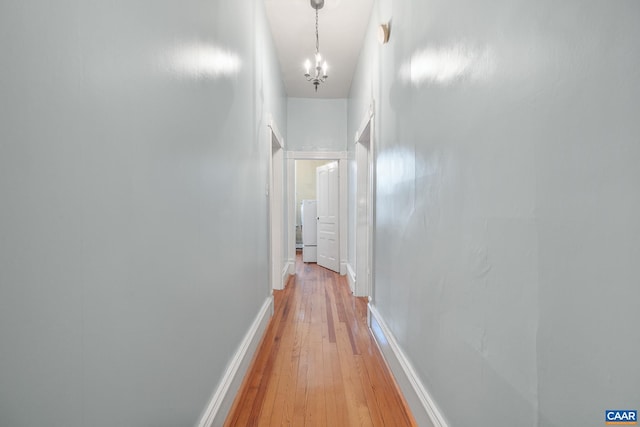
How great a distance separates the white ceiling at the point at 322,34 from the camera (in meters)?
2.79

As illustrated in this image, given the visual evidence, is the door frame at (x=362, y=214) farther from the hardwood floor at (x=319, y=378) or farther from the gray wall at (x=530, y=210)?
the gray wall at (x=530, y=210)

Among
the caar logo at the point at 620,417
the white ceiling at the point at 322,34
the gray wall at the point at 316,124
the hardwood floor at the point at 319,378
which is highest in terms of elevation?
the white ceiling at the point at 322,34

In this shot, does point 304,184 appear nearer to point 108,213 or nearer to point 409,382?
point 409,382

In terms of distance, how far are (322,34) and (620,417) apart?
3.59 meters

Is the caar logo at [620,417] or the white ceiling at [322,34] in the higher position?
the white ceiling at [322,34]

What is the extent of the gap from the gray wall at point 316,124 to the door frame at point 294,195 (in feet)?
0.39

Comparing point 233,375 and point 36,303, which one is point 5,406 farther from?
point 233,375

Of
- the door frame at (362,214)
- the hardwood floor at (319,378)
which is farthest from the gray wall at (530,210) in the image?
the door frame at (362,214)

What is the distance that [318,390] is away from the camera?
1.81m

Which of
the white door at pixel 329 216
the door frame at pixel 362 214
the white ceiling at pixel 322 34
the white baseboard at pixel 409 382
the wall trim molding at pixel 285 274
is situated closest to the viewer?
the white baseboard at pixel 409 382

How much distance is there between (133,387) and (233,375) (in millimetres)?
945

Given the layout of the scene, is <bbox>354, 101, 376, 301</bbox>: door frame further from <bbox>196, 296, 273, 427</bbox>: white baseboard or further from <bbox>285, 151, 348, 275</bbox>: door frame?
<bbox>196, 296, 273, 427</bbox>: white baseboard

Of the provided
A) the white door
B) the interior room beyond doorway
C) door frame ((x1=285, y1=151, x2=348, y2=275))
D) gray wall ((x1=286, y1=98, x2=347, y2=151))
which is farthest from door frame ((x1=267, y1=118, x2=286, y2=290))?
the interior room beyond doorway

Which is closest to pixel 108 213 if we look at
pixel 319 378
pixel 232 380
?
pixel 232 380
